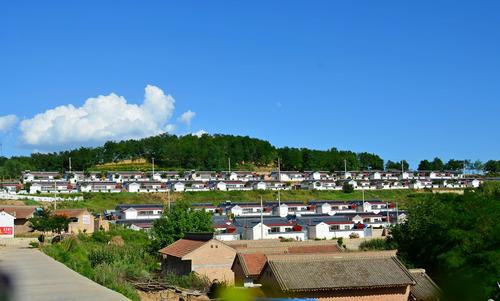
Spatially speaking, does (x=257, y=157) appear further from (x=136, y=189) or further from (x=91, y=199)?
(x=91, y=199)

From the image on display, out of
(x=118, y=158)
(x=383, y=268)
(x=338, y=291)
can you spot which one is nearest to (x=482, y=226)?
(x=383, y=268)

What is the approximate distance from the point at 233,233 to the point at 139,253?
16563mm

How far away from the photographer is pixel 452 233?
26156mm

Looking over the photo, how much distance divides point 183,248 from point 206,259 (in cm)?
207

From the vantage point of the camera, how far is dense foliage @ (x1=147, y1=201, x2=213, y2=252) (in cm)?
3953

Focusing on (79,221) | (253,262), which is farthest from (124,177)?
(253,262)

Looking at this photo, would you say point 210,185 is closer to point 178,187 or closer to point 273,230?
point 178,187

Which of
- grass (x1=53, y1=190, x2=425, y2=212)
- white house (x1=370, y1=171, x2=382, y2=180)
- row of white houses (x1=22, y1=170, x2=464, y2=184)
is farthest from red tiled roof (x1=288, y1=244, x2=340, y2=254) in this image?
white house (x1=370, y1=171, x2=382, y2=180)

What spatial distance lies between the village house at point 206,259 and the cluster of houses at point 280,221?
18.0 m

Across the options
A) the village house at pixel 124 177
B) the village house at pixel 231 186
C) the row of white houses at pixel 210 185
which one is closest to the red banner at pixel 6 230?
the row of white houses at pixel 210 185

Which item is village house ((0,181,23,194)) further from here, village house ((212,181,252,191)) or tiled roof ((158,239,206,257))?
tiled roof ((158,239,206,257))

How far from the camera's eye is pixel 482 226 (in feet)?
82.8

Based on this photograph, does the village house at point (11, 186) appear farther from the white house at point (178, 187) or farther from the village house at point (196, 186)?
the village house at point (196, 186)

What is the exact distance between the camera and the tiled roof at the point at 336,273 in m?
22.6
